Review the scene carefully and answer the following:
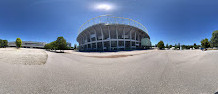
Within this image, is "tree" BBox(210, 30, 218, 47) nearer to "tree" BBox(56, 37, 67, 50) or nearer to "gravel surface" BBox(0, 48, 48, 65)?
"gravel surface" BBox(0, 48, 48, 65)

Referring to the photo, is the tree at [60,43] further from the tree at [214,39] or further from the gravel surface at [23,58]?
the tree at [214,39]

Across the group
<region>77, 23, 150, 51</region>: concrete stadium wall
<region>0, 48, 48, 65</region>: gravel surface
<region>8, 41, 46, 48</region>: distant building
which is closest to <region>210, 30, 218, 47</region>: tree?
<region>77, 23, 150, 51</region>: concrete stadium wall

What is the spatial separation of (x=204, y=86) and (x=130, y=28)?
148 feet

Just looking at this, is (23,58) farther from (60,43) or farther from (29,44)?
(29,44)

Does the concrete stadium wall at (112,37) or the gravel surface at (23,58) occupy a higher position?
the concrete stadium wall at (112,37)

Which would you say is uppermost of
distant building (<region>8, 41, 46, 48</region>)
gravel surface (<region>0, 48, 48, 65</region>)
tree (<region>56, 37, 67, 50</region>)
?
distant building (<region>8, 41, 46, 48</region>)

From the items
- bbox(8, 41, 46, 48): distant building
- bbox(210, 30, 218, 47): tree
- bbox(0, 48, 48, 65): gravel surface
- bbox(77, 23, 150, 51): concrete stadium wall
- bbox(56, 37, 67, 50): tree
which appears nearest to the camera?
bbox(0, 48, 48, 65): gravel surface

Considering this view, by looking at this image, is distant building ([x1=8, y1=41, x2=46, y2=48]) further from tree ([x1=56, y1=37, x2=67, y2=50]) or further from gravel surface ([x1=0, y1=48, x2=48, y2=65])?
gravel surface ([x1=0, y1=48, x2=48, y2=65])

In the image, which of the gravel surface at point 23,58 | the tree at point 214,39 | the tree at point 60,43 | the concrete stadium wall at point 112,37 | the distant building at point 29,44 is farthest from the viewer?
the distant building at point 29,44

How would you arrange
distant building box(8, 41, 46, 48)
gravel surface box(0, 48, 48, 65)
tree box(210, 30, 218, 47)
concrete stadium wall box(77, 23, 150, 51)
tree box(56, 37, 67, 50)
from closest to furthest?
gravel surface box(0, 48, 48, 65) < tree box(56, 37, 67, 50) < concrete stadium wall box(77, 23, 150, 51) < tree box(210, 30, 218, 47) < distant building box(8, 41, 46, 48)

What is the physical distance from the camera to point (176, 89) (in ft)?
9.12

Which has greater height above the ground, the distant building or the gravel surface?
the distant building

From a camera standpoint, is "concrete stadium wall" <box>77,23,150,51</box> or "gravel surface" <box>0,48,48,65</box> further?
"concrete stadium wall" <box>77,23,150,51</box>

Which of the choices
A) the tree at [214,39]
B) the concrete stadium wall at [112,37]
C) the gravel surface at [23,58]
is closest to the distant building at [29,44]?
the concrete stadium wall at [112,37]
